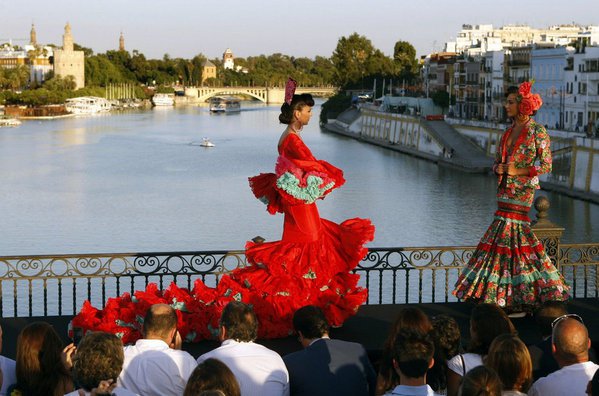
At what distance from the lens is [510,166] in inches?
283

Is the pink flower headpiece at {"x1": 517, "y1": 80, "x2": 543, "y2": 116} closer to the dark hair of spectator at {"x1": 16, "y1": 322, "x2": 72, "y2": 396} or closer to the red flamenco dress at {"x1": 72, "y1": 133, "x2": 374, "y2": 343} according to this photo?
the red flamenco dress at {"x1": 72, "y1": 133, "x2": 374, "y2": 343}

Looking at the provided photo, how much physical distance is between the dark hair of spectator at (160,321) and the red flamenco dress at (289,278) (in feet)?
4.85

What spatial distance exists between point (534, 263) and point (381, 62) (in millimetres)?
89636

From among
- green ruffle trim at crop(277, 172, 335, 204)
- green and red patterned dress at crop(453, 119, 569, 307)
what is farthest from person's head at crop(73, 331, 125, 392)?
green and red patterned dress at crop(453, 119, 569, 307)

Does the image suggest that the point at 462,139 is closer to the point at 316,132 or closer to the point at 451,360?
the point at 316,132

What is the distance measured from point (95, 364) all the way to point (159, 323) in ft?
2.91

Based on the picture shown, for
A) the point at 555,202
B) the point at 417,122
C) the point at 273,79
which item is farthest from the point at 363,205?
the point at 273,79

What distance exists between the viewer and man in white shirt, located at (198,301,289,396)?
16.1ft

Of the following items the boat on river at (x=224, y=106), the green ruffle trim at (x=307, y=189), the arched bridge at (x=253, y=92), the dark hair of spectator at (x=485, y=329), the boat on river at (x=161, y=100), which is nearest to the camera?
the dark hair of spectator at (x=485, y=329)

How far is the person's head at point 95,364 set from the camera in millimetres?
4113

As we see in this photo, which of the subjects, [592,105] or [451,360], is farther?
[592,105]

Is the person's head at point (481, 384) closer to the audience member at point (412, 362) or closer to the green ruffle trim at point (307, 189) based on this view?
the audience member at point (412, 362)

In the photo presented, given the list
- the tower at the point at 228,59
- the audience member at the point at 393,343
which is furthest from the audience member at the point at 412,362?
the tower at the point at 228,59

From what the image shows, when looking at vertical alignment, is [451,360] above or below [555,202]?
above
